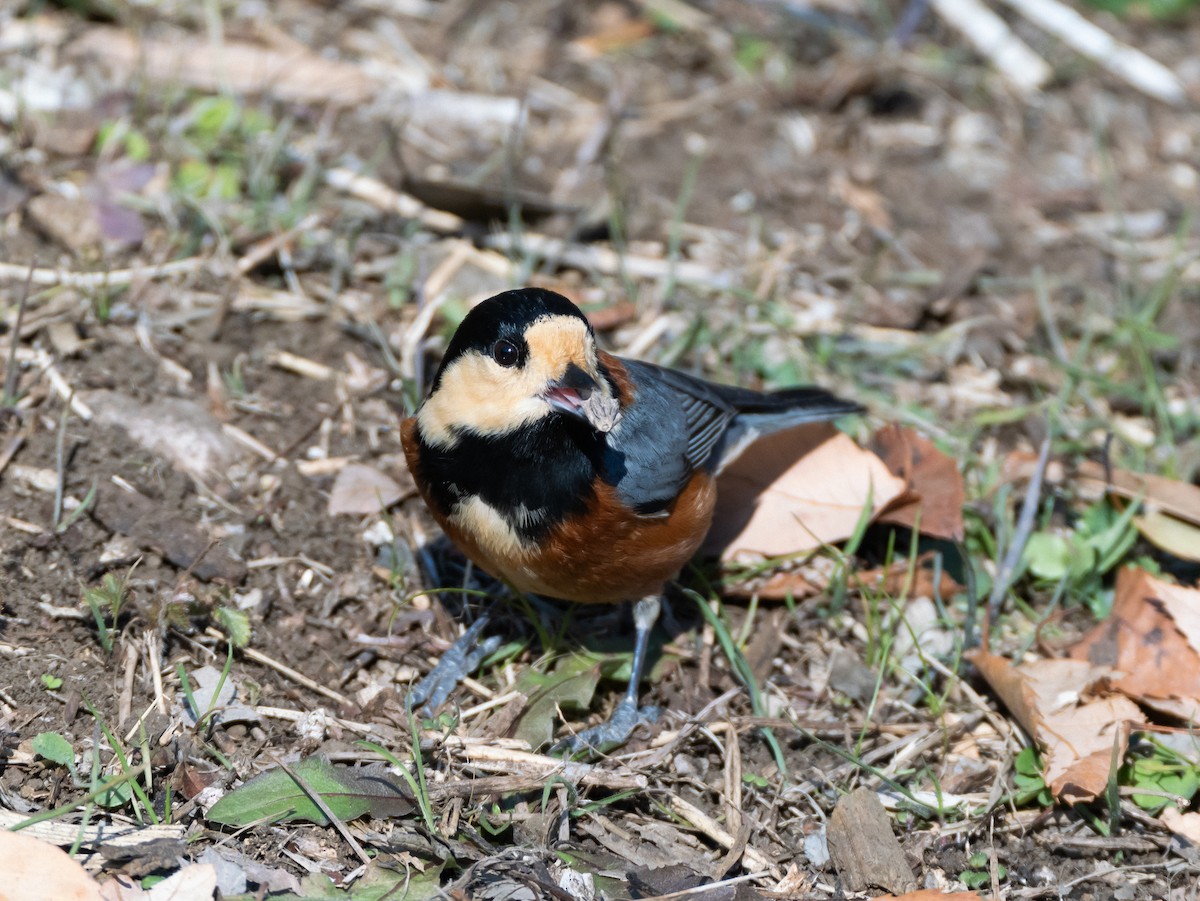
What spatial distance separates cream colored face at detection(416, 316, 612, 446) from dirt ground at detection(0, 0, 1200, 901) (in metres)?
0.97

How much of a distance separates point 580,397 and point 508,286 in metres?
2.38

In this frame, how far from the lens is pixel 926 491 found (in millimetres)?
5363

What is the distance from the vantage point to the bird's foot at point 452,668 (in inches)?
183

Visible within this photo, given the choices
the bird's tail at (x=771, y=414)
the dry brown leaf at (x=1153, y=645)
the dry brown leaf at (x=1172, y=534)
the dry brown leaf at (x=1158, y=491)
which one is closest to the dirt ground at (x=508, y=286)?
the dry brown leaf at (x=1153, y=645)

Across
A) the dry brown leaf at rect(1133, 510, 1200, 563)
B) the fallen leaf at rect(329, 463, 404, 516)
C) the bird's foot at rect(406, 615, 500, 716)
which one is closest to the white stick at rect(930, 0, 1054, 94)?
the dry brown leaf at rect(1133, 510, 1200, 563)

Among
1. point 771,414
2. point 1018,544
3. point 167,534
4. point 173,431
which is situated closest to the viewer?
point 167,534

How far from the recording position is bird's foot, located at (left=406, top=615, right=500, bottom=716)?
4656mm

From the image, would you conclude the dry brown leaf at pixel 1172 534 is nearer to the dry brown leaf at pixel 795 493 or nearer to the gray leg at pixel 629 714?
the dry brown leaf at pixel 795 493

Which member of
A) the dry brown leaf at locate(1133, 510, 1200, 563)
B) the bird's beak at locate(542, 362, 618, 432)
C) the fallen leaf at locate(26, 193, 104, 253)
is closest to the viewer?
the bird's beak at locate(542, 362, 618, 432)

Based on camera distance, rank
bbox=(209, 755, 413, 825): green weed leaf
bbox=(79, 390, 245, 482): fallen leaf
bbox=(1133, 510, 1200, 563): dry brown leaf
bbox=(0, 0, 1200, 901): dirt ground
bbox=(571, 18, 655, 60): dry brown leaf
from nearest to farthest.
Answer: bbox=(209, 755, 413, 825): green weed leaf → bbox=(0, 0, 1200, 901): dirt ground → bbox=(79, 390, 245, 482): fallen leaf → bbox=(1133, 510, 1200, 563): dry brown leaf → bbox=(571, 18, 655, 60): dry brown leaf

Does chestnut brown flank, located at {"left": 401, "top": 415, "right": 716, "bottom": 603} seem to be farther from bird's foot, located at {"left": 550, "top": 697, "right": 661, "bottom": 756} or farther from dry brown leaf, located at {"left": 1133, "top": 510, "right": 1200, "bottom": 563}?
dry brown leaf, located at {"left": 1133, "top": 510, "right": 1200, "bottom": 563}

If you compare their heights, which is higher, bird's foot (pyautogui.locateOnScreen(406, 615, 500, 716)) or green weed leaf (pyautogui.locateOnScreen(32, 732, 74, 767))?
green weed leaf (pyautogui.locateOnScreen(32, 732, 74, 767))

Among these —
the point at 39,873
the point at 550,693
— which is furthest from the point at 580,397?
the point at 39,873

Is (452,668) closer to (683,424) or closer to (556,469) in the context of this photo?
(556,469)
